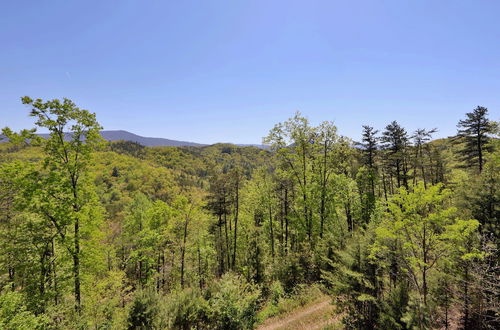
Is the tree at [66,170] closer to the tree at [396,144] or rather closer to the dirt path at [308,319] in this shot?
the dirt path at [308,319]

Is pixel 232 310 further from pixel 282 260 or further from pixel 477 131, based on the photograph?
pixel 477 131

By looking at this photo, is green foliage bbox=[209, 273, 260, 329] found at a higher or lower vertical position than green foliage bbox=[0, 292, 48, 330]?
lower

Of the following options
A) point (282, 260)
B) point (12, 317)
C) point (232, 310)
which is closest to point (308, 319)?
point (232, 310)

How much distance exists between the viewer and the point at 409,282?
35.0 ft

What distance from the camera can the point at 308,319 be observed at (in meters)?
14.1

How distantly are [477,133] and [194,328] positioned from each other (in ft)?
115

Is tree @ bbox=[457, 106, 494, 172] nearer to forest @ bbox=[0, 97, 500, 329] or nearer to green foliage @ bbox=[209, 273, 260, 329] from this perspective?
forest @ bbox=[0, 97, 500, 329]

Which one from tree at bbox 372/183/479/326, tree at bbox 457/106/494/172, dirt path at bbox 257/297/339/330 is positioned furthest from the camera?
tree at bbox 457/106/494/172

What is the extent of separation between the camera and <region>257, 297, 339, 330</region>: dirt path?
523 inches

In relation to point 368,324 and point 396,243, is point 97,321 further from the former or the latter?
point 396,243

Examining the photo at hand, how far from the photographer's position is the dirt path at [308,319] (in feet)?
43.6

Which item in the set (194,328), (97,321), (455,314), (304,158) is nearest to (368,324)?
(455,314)

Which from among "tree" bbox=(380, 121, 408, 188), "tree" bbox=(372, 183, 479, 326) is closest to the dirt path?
"tree" bbox=(372, 183, 479, 326)

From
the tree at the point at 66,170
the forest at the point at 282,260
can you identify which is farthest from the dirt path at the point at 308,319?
the tree at the point at 66,170
